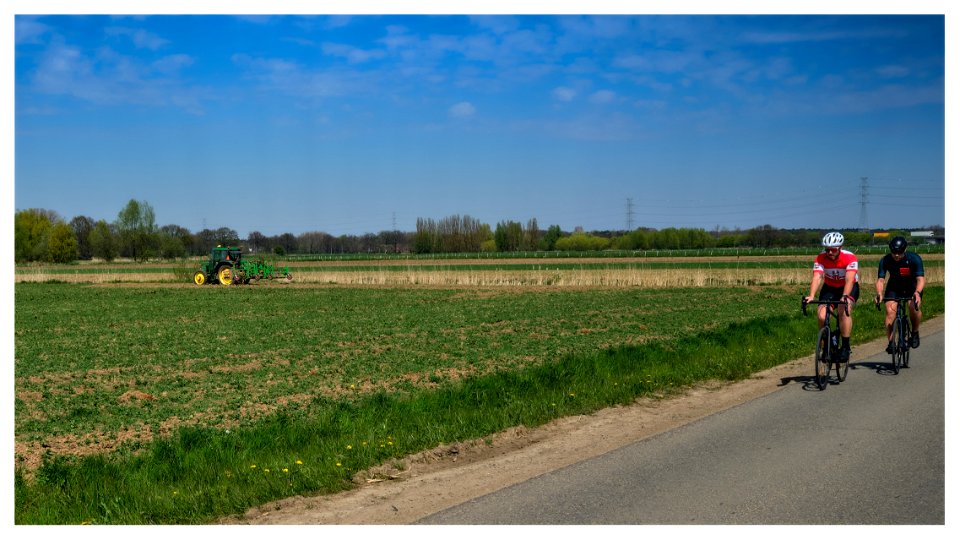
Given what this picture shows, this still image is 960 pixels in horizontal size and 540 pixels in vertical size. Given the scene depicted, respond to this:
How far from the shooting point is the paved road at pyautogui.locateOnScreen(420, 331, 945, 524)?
19.9 ft

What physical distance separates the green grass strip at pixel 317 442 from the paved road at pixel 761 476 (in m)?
1.74

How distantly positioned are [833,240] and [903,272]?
8.91 ft

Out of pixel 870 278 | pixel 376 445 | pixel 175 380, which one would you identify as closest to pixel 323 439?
pixel 376 445

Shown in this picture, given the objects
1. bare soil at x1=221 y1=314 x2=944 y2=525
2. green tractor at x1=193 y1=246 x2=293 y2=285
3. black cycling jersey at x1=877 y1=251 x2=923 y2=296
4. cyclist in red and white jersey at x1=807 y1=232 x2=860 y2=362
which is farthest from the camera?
green tractor at x1=193 y1=246 x2=293 y2=285

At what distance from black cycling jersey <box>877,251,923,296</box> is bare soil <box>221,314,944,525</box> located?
293 cm

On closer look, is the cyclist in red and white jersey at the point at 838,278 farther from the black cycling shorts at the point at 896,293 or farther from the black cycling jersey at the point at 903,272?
the black cycling shorts at the point at 896,293

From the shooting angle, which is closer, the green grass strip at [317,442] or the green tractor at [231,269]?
the green grass strip at [317,442]

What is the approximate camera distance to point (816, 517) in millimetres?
5914

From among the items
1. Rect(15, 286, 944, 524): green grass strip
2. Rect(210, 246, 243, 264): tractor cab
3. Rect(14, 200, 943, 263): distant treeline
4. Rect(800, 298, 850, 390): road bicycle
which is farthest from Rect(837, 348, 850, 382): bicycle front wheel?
Rect(14, 200, 943, 263): distant treeline

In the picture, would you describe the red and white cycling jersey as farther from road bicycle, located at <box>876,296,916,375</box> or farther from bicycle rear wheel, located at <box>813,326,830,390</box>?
road bicycle, located at <box>876,296,916,375</box>

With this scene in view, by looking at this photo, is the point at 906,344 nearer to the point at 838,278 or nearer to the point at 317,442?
the point at 838,278

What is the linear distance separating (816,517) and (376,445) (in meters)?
4.36

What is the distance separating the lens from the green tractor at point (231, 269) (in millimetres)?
51156

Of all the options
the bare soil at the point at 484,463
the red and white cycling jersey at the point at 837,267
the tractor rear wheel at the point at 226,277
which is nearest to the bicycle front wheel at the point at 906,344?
the red and white cycling jersey at the point at 837,267
